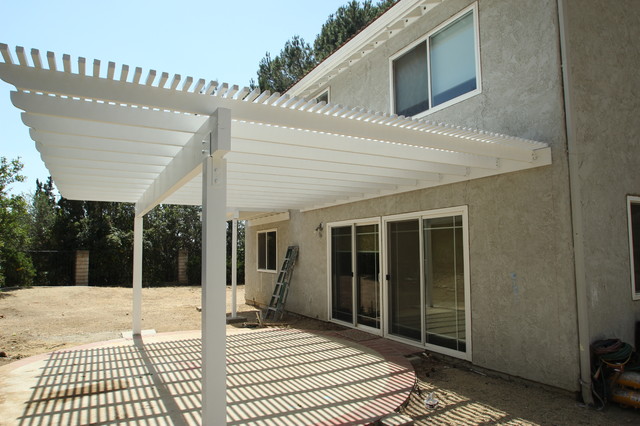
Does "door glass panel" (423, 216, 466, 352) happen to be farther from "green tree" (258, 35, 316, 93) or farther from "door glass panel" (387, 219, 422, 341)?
"green tree" (258, 35, 316, 93)

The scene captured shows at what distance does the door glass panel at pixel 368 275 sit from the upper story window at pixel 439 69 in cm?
268

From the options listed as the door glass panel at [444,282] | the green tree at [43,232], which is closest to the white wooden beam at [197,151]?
the door glass panel at [444,282]

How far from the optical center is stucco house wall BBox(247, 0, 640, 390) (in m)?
5.09

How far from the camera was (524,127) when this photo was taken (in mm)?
5672

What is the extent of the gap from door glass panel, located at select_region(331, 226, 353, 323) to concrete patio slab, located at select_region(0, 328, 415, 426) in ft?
6.61

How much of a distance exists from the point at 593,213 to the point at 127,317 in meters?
11.6

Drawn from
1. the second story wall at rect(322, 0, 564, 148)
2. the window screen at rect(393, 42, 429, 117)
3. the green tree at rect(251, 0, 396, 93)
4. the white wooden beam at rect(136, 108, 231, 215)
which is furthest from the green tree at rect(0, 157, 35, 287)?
the green tree at rect(251, 0, 396, 93)

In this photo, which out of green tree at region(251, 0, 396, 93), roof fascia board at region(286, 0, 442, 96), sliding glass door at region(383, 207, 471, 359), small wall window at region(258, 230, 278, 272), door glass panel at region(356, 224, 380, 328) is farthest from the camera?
green tree at region(251, 0, 396, 93)

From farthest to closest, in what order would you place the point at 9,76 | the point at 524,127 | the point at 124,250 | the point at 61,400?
1. the point at 124,250
2. the point at 524,127
3. the point at 61,400
4. the point at 9,76

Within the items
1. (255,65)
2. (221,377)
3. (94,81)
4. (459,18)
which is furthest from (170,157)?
(255,65)

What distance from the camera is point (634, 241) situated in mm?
5711

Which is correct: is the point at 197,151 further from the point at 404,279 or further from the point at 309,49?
the point at 309,49

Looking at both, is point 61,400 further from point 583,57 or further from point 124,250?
point 124,250

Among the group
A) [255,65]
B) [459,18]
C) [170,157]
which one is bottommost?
[170,157]
